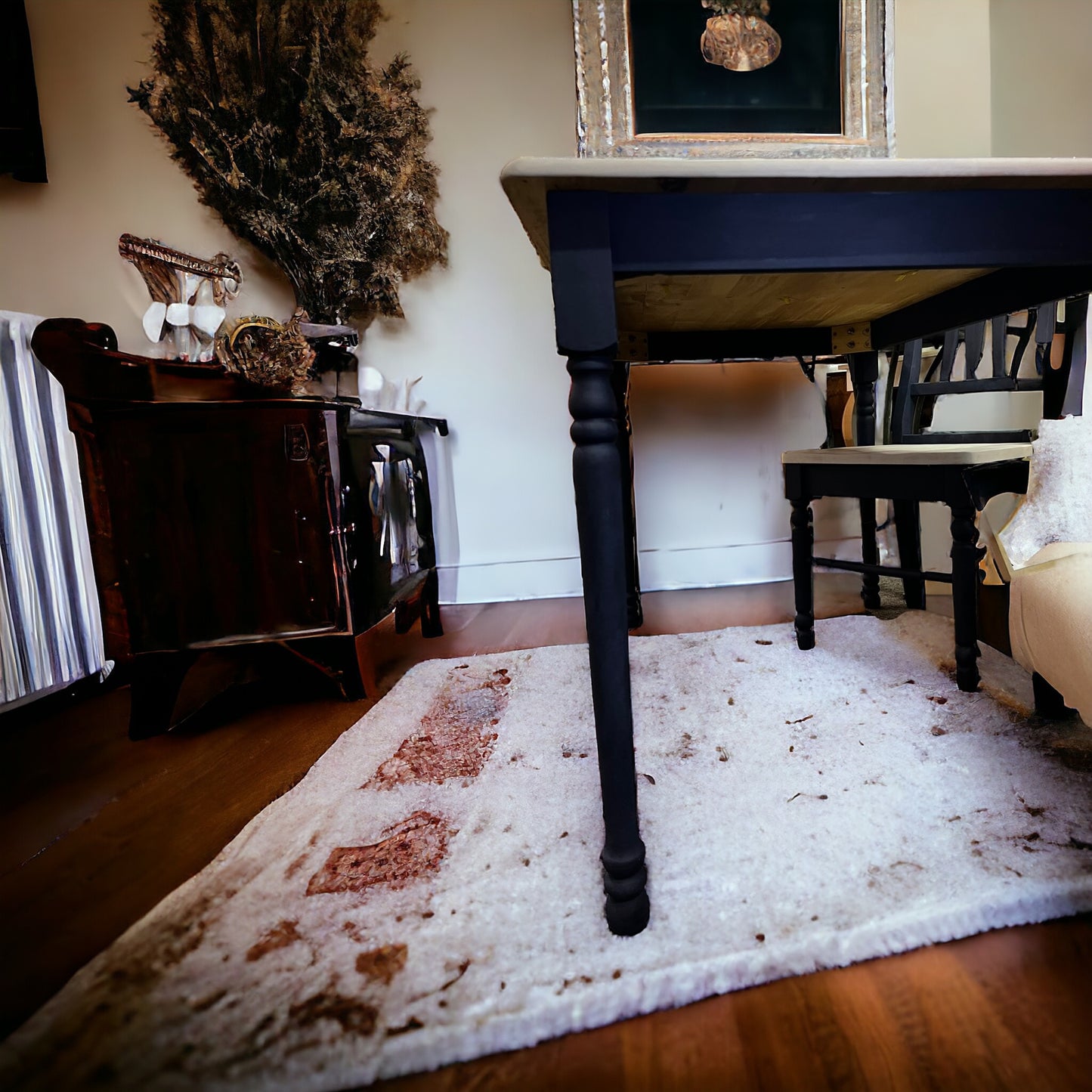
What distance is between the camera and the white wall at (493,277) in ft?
6.68

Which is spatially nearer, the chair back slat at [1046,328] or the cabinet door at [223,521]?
the cabinet door at [223,521]

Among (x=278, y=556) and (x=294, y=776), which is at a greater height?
(x=278, y=556)

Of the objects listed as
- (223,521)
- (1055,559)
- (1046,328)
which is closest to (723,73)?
(1046,328)

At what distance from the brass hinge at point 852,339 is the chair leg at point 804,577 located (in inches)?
17.6

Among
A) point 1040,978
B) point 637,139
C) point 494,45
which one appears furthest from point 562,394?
point 1040,978

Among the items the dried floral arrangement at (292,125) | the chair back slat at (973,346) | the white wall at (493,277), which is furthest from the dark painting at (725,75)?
the chair back slat at (973,346)

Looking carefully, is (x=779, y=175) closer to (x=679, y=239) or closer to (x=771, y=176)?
(x=771, y=176)

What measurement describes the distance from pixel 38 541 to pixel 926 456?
6.59 feet

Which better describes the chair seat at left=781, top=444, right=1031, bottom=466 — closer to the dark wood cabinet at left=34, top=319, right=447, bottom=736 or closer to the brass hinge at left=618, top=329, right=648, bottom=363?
the brass hinge at left=618, top=329, right=648, bottom=363

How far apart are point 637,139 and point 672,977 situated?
7.87ft

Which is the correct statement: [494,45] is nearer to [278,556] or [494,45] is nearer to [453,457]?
[453,457]

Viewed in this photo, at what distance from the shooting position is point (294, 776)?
1.01 meters

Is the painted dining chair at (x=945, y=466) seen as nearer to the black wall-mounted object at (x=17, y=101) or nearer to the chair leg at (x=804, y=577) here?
the chair leg at (x=804, y=577)

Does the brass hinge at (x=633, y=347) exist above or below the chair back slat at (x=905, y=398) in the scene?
above
